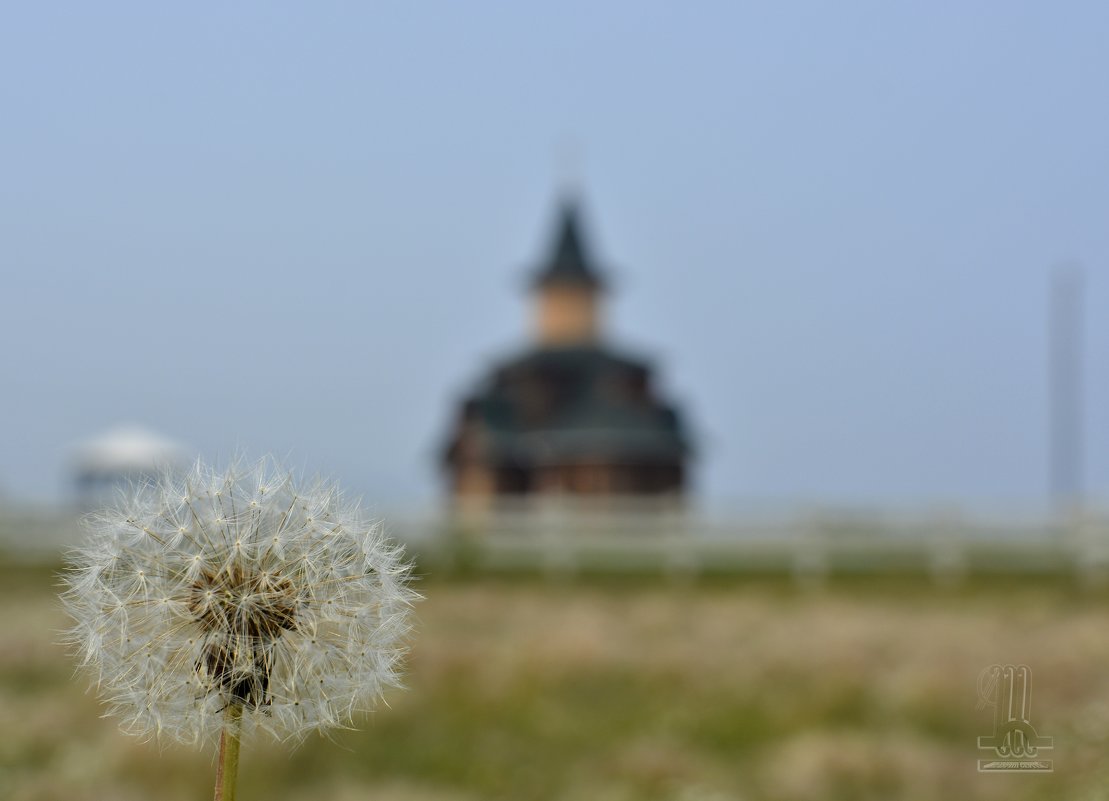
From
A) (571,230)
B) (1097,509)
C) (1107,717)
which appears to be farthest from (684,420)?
(1107,717)

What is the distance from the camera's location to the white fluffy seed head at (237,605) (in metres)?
2.49

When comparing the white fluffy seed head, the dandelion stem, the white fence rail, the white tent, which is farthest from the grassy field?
the white tent

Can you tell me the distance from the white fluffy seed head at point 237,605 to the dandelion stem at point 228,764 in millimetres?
118

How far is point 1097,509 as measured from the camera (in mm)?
24297

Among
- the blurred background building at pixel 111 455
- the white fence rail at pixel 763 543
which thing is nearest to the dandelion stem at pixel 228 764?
the white fence rail at pixel 763 543

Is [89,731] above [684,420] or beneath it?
beneath

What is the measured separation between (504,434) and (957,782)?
1464 inches

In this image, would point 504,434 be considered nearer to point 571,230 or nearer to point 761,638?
point 571,230

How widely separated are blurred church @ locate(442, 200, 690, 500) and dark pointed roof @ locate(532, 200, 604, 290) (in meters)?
0.05

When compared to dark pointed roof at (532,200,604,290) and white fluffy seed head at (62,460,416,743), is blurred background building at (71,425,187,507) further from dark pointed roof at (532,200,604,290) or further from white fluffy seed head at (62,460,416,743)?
white fluffy seed head at (62,460,416,743)

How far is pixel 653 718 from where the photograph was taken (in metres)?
11.9

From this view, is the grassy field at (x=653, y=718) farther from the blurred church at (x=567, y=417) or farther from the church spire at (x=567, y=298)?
the church spire at (x=567, y=298)

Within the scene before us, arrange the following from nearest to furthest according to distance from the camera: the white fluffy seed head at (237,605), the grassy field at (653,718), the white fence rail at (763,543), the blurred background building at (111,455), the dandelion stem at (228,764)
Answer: the dandelion stem at (228,764) → the white fluffy seed head at (237,605) → the grassy field at (653,718) → the white fence rail at (763,543) → the blurred background building at (111,455)

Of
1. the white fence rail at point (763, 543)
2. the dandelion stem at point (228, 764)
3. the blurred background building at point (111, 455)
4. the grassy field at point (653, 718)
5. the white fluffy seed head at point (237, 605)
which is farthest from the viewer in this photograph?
the blurred background building at point (111, 455)
